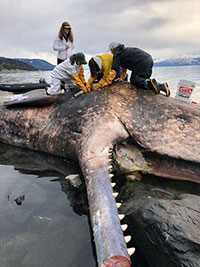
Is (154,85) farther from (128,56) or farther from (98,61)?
(98,61)

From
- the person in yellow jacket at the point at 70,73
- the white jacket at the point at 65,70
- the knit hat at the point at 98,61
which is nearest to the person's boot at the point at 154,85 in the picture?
the knit hat at the point at 98,61

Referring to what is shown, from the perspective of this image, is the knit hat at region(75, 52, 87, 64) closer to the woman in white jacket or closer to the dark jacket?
the dark jacket

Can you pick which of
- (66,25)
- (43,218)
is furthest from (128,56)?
(43,218)

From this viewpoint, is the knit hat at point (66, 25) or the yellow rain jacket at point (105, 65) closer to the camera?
the yellow rain jacket at point (105, 65)

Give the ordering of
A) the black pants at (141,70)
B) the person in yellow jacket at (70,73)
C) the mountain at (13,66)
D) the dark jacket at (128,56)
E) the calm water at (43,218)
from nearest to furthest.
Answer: the calm water at (43,218), the black pants at (141,70), the dark jacket at (128,56), the person in yellow jacket at (70,73), the mountain at (13,66)

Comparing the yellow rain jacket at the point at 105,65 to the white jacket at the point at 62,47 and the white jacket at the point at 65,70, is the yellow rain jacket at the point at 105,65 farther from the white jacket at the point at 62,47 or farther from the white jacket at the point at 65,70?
the white jacket at the point at 62,47

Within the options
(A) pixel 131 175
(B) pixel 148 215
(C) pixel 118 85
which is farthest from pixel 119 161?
(C) pixel 118 85

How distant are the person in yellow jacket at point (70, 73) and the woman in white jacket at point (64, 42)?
165cm

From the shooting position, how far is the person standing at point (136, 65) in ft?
15.2

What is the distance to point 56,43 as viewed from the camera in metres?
7.19

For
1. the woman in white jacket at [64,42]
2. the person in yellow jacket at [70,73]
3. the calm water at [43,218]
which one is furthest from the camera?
the woman in white jacket at [64,42]

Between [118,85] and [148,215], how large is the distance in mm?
3043

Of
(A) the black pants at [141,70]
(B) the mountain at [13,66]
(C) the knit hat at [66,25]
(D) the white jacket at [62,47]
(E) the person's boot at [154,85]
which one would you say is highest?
(B) the mountain at [13,66]

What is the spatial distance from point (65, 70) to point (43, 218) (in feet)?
13.0
